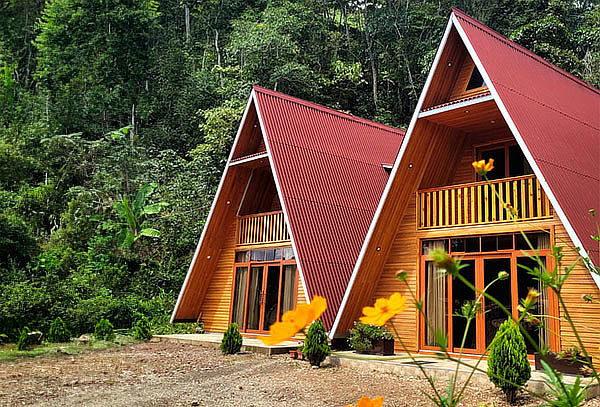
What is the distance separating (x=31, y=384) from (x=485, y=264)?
7156 millimetres

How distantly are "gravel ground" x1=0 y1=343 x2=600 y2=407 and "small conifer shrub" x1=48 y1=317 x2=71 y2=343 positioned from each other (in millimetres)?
1844

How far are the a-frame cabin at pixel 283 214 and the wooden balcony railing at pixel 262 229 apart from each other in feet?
0.08

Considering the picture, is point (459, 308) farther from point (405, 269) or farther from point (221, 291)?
point (221, 291)

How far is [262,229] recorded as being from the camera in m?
13.9

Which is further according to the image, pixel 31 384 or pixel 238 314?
pixel 238 314

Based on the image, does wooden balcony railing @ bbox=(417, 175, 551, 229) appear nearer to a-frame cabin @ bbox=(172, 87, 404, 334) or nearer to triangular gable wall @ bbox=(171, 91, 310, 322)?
a-frame cabin @ bbox=(172, 87, 404, 334)

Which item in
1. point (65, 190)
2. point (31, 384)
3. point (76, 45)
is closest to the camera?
point (31, 384)

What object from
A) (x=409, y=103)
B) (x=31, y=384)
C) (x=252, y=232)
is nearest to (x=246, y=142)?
(x=252, y=232)

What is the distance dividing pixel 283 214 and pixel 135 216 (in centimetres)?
838

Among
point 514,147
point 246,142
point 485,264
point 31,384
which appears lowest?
point 31,384

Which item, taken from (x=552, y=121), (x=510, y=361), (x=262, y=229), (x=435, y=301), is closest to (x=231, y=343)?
(x=262, y=229)

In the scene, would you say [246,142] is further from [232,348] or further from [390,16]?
[390,16]

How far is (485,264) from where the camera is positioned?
31.8ft

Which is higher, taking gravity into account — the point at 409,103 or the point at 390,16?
the point at 390,16
